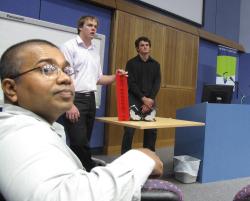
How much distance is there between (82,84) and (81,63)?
18cm

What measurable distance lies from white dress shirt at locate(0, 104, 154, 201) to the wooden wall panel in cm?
343

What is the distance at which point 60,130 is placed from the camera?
0.96m

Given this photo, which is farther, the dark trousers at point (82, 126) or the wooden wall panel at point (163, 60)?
the wooden wall panel at point (163, 60)

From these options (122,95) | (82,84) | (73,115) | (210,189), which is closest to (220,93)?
(210,189)

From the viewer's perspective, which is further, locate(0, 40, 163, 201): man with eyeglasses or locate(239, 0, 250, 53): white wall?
locate(239, 0, 250, 53): white wall

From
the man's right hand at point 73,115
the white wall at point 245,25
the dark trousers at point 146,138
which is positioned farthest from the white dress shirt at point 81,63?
the white wall at point 245,25

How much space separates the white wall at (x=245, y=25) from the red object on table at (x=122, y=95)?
207 inches

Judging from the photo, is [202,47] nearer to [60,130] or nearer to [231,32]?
[231,32]

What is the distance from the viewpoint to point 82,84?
2670 millimetres

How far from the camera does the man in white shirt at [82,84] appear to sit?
259 cm

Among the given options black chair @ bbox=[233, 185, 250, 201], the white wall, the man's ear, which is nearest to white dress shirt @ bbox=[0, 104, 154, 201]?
the man's ear

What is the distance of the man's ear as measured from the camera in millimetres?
760

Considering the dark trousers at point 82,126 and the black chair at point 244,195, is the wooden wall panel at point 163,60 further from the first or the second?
the black chair at point 244,195

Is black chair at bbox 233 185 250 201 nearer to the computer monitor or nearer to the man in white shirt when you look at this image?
the man in white shirt
